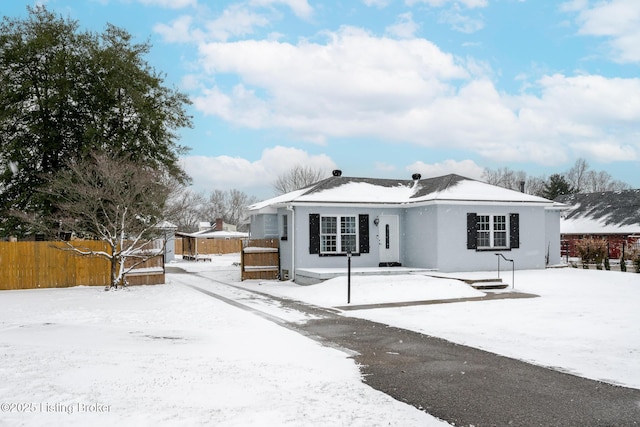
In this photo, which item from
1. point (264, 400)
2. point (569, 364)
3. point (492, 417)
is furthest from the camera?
point (569, 364)

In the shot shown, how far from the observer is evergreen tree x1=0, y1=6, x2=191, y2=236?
1891 centimetres

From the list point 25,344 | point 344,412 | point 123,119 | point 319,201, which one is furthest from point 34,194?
point 344,412

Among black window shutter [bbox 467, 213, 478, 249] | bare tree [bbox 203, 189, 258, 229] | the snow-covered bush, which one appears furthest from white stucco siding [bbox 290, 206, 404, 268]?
bare tree [bbox 203, 189, 258, 229]

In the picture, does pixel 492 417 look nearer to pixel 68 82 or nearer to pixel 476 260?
pixel 476 260

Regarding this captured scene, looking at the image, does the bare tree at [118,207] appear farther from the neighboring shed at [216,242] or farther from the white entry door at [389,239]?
the neighboring shed at [216,242]

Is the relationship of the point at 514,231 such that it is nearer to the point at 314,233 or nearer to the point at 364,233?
the point at 364,233

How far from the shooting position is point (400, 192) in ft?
70.5

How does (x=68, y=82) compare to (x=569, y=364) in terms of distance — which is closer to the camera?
(x=569, y=364)

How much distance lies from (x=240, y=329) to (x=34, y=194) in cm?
1379

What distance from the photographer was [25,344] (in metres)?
7.77

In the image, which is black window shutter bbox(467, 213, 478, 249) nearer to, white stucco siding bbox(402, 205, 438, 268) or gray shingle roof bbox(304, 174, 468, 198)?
white stucco siding bbox(402, 205, 438, 268)

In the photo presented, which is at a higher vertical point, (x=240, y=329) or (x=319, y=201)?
(x=319, y=201)

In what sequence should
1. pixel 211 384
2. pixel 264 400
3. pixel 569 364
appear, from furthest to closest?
pixel 569 364 < pixel 211 384 < pixel 264 400

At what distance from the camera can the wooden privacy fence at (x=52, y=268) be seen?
16.6 meters
